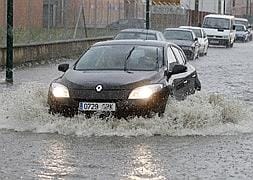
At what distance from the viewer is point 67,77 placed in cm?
1194

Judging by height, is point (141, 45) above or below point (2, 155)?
above

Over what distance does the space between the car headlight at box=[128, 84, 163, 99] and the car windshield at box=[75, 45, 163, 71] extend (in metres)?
0.97

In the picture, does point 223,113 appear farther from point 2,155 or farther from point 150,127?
point 2,155

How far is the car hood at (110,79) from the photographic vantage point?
1134cm

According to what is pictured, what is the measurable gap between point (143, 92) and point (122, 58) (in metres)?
1.62

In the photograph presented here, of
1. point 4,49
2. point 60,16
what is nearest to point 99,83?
point 4,49

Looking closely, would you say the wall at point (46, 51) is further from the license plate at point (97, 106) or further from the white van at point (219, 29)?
the white van at point (219, 29)

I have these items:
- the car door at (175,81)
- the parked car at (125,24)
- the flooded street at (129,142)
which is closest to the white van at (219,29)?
the parked car at (125,24)

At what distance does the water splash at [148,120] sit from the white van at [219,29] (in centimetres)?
3695

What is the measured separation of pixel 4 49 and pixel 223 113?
12837 millimetres

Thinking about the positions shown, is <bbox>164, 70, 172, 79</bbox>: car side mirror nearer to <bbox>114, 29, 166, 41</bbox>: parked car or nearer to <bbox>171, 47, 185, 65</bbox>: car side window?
<bbox>171, 47, 185, 65</bbox>: car side window

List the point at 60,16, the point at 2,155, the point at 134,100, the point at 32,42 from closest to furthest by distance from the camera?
the point at 2,155
the point at 134,100
the point at 32,42
the point at 60,16

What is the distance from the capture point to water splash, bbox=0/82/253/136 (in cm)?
1124

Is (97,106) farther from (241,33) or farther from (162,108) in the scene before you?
(241,33)
